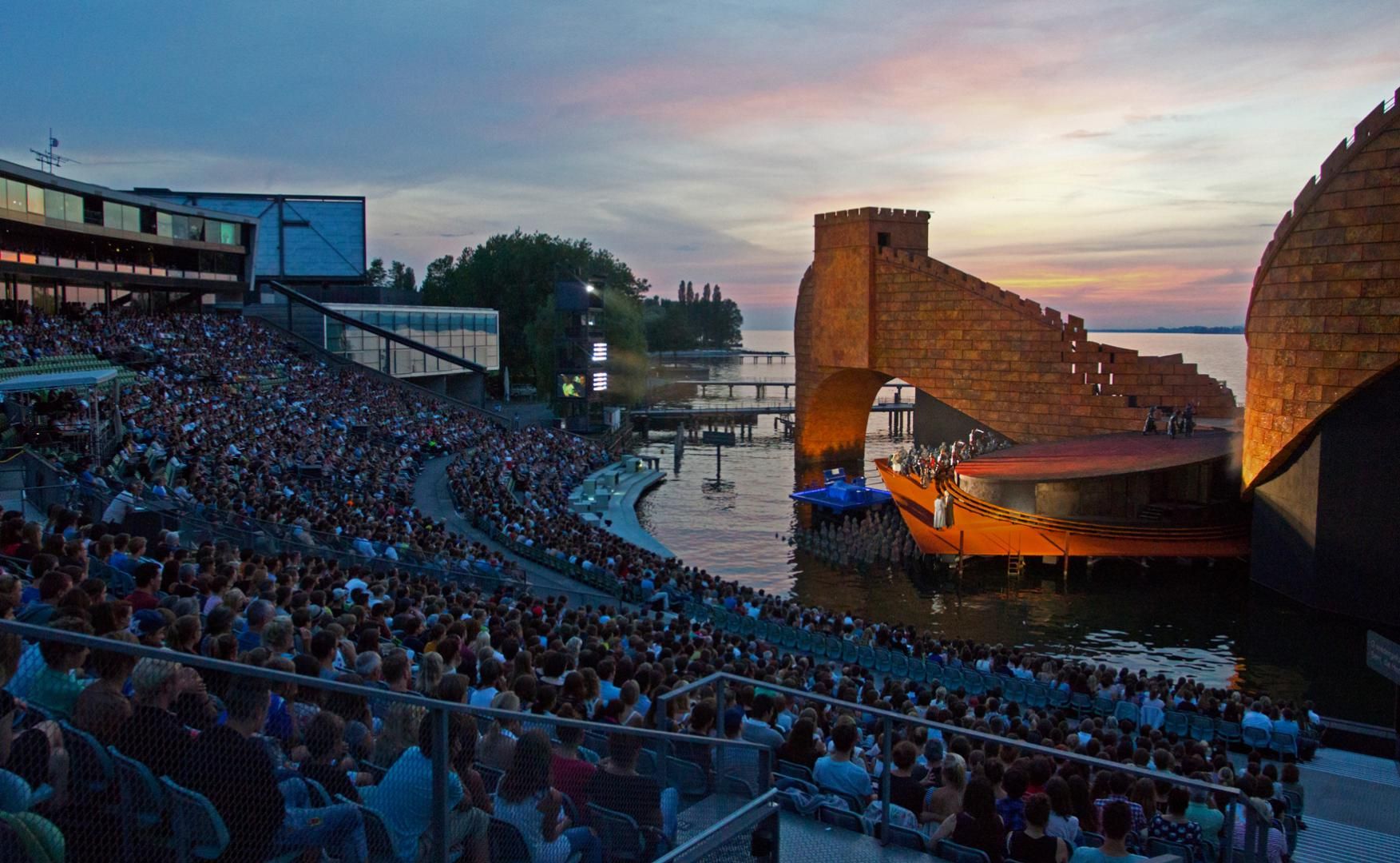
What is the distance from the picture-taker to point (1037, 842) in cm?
493

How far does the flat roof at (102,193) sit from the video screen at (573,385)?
52.3 feet

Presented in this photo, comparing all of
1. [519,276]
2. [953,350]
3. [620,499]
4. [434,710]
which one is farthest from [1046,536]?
[519,276]

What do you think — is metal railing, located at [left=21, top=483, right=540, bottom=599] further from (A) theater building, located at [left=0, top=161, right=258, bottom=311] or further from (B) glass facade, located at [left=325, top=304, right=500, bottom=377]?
(B) glass facade, located at [left=325, top=304, right=500, bottom=377]

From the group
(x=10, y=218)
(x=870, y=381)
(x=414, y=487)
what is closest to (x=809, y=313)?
(x=870, y=381)

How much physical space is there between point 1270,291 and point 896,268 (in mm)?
16825

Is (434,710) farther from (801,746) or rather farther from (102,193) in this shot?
(102,193)

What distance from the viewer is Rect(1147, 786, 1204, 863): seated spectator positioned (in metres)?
5.71

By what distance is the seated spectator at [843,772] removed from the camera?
583cm

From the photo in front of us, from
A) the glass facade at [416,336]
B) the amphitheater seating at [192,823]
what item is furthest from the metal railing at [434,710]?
the glass facade at [416,336]

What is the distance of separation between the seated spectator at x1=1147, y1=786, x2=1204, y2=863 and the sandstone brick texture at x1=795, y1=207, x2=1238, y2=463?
31095mm

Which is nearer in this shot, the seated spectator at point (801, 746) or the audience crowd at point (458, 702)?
the audience crowd at point (458, 702)

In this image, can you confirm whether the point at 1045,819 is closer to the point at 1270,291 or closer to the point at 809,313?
the point at 1270,291

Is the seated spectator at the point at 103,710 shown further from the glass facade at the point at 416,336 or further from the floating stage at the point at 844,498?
the glass facade at the point at 416,336

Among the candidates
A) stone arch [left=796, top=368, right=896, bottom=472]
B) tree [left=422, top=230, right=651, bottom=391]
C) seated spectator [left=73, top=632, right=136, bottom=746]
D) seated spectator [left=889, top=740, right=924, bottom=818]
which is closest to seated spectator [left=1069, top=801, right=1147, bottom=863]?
seated spectator [left=889, top=740, right=924, bottom=818]
